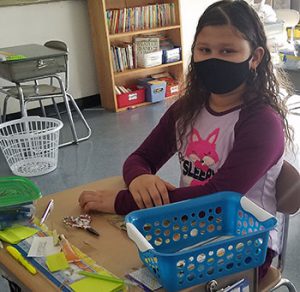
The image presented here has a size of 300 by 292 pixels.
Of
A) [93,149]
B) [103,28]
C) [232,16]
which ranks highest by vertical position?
[232,16]

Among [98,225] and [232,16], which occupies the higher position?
[232,16]

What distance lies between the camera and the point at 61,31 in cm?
446

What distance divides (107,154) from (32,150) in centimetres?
59

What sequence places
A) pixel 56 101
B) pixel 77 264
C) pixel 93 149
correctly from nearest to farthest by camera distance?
pixel 77 264 < pixel 93 149 < pixel 56 101

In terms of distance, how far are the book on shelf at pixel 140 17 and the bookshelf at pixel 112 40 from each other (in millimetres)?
32

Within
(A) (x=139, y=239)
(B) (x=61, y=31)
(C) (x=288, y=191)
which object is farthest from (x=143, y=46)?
(A) (x=139, y=239)

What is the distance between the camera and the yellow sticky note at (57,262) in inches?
36.6

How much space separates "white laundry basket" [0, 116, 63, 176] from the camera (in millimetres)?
3105

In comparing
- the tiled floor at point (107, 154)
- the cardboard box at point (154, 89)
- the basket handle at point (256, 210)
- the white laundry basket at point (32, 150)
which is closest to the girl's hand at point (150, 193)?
the basket handle at point (256, 210)

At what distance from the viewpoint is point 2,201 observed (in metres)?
1.12

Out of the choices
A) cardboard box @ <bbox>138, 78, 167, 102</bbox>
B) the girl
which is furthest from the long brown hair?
cardboard box @ <bbox>138, 78, 167, 102</bbox>

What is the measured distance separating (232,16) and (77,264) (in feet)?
2.46

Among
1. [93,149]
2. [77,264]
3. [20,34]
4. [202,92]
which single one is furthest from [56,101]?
[77,264]

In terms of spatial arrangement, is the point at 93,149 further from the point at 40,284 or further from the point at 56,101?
the point at 40,284
